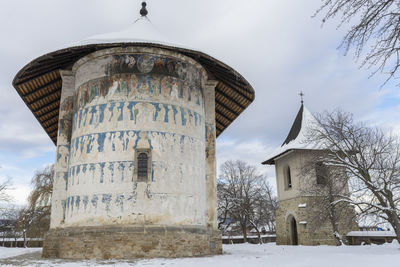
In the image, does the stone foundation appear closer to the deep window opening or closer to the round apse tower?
the round apse tower

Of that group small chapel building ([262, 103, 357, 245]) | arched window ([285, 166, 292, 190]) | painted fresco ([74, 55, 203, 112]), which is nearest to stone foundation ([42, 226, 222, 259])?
painted fresco ([74, 55, 203, 112])

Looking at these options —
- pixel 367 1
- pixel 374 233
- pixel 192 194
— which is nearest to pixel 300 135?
pixel 374 233

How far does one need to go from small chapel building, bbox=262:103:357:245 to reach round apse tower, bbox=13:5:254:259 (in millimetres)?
10574

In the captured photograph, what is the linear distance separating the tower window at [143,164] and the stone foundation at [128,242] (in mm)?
1735

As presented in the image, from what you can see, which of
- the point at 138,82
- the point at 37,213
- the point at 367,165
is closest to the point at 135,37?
the point at 138,82

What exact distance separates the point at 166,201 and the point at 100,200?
225 cm

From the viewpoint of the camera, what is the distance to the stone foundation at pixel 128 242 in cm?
1174

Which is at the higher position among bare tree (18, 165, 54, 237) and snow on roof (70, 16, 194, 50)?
snow on roof (70, 16, 194, 50)

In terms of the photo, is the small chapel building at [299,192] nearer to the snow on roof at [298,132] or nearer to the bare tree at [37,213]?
the snow on roof at [298,132]

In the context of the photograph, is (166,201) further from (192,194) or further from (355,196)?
(355,196)

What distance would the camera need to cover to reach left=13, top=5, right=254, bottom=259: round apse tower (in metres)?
12.2

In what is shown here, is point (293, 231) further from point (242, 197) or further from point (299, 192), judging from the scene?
point (242, 197)

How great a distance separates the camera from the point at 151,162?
12828 mm

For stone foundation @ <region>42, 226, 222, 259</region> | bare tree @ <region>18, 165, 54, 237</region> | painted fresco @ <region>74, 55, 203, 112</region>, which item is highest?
painted fresco @ <region>74, 55, 203, 112</region>
